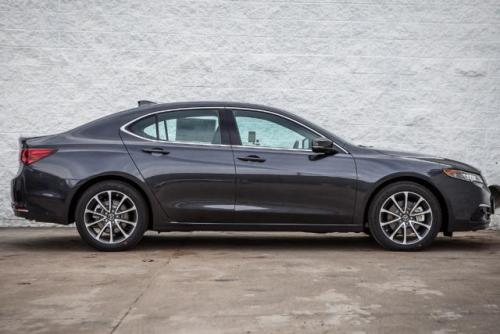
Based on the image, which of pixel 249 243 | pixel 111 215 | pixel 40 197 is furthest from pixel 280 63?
pixel 40 197

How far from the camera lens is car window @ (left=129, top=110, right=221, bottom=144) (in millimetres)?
6805

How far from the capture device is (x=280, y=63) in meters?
9.61

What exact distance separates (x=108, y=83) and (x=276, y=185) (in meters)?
3.96

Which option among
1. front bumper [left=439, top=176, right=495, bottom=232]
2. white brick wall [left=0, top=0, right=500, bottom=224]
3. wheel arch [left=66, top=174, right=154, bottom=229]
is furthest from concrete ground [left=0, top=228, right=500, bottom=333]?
white brick wall [left=0, top=0, right=500, bottom=224]

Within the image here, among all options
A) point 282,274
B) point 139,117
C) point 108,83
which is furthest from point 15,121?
point 282,274

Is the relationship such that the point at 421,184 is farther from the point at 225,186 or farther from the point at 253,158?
the point at 225,186

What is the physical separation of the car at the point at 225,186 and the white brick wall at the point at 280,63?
2825 millimetres

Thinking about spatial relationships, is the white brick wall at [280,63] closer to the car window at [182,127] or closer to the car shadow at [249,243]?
the car shadow at [249,243]

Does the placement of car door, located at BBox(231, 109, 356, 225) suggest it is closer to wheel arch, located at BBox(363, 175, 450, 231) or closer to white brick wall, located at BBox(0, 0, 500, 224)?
wheel arch, located at BBox(363, 175, 450, 231)

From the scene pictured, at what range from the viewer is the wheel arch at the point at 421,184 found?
22.2 ft

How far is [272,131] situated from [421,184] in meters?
1.62

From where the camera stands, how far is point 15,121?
9.53 m

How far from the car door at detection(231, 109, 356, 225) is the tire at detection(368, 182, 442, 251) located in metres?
0.28

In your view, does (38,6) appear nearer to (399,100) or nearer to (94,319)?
(399,100)
